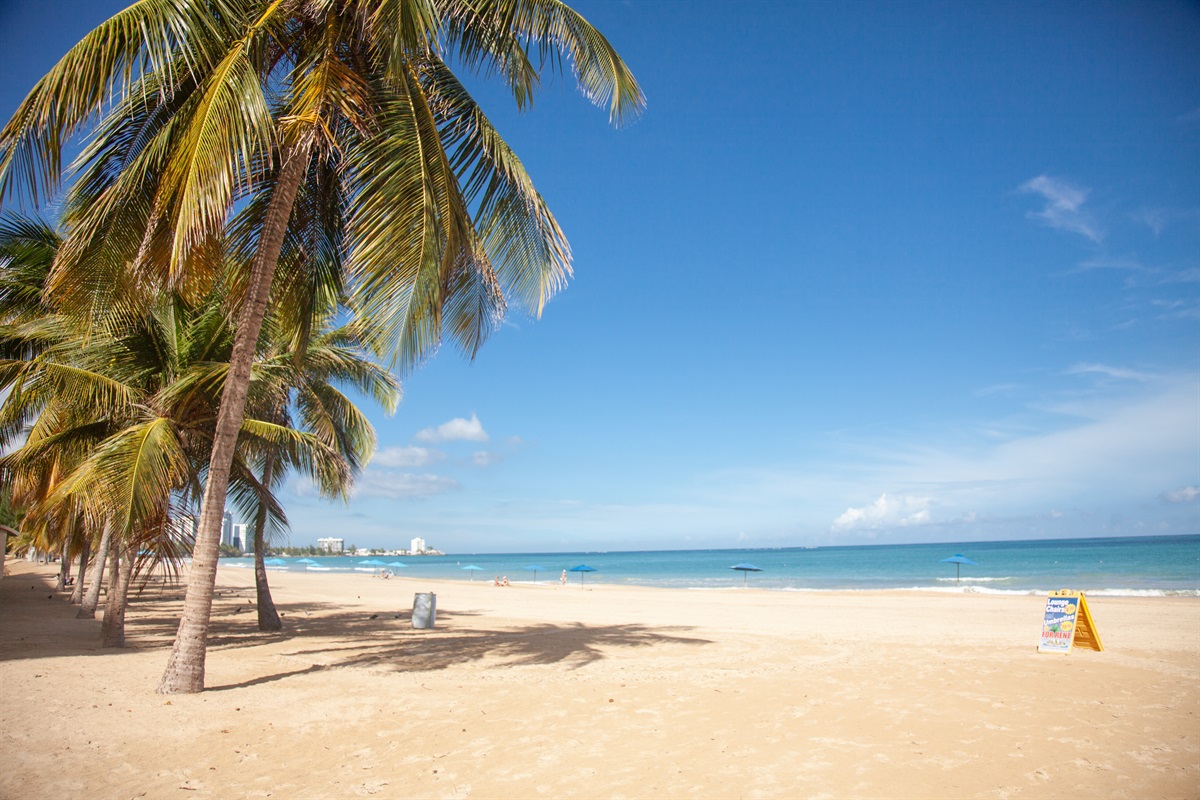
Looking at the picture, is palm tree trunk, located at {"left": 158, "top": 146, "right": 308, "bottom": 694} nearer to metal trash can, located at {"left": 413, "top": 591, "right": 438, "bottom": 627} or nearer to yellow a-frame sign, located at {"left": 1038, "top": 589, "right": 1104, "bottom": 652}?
metal trash can, located at {"left": 413, "top": 591, "right": 438, "bottom": 627}

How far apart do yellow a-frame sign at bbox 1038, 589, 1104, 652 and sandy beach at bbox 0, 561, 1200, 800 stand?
30cm

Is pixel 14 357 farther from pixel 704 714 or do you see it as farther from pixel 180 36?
pixel 704 714

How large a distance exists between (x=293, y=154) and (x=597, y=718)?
238 inches

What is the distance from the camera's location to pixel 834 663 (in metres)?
9.58

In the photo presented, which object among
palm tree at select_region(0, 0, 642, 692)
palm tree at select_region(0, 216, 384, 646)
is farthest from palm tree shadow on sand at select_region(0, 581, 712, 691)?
palm tree at select_region(0, 0, 642, 692)

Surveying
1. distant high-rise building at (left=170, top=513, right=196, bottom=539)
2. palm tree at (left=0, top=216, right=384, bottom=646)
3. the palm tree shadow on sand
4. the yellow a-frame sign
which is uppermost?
palm tree at (left=0, top=216, right=384, bottom=646)

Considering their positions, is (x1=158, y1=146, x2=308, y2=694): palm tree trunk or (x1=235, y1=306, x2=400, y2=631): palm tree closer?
(x1=158, y1=146, x2=308, y2=694): palm tree trunk

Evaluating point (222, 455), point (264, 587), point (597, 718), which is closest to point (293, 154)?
point (222, 455)

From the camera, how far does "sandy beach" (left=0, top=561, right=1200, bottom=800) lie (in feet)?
15.3

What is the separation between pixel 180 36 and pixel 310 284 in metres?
3.12

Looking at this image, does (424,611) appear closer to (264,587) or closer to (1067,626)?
(264,587)

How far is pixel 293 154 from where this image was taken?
22.2 feet

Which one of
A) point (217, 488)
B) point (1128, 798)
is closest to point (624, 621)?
point (217, 488)

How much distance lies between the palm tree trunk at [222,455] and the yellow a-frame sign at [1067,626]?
1111 centimetres
